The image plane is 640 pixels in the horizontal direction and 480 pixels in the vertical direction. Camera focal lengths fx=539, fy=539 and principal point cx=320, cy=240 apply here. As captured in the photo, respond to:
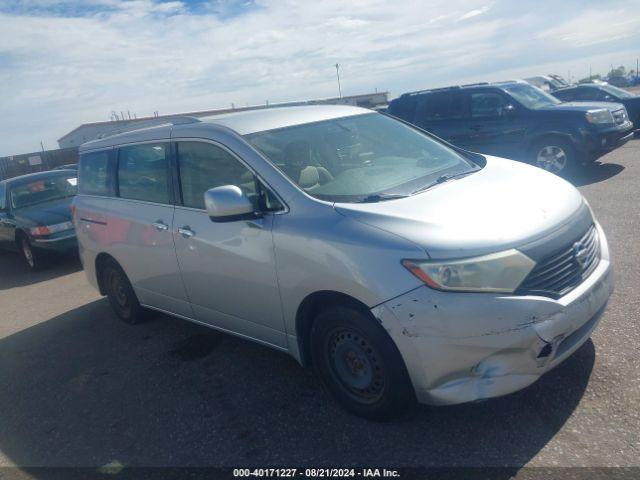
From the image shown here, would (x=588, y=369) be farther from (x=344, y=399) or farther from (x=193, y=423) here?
(x=193, y=423)

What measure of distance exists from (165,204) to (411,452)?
2.64 m

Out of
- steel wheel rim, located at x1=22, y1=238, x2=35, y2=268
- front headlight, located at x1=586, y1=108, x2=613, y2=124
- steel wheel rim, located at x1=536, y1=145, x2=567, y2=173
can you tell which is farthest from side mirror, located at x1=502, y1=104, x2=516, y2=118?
steel wheel rim, located at x1=22, y1=238, x2=35, y2=268

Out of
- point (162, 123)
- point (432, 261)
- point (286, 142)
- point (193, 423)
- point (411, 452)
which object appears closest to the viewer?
point (432, 261)

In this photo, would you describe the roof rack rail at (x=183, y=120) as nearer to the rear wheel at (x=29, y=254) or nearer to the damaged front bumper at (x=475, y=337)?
the damaged front bumper at (x=475, y=337)

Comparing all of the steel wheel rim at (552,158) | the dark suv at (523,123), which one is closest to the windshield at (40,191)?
the dark suv at (523,123)

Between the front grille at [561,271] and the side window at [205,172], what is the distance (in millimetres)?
1734

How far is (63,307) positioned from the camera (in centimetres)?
653

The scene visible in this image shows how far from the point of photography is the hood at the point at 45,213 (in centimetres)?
855

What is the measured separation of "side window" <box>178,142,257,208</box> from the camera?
11.9ft

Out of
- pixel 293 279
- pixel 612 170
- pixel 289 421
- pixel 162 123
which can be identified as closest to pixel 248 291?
pixel 293 279

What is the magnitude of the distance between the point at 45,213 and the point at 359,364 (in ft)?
24.6

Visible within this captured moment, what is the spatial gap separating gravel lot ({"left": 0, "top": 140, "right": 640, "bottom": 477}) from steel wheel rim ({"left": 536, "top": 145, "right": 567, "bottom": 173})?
484cm

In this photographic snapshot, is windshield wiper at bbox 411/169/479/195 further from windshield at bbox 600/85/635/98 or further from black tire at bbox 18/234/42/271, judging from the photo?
windshield at bbox 600/85/635/98

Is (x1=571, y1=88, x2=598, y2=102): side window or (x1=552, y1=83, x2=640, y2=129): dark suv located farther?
(x1=571, y1=88, x2=598, y2=102): side window
